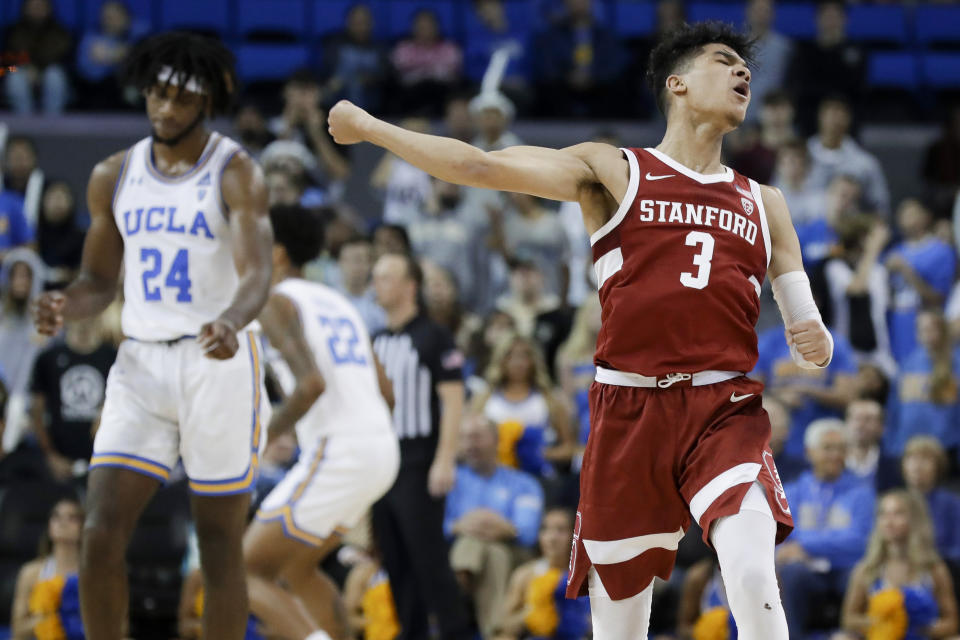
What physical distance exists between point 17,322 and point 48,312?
5913 mm

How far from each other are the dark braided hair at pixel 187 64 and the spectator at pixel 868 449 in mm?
5142

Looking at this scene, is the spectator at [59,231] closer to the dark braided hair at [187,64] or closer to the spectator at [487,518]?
the spectator at [487,518]

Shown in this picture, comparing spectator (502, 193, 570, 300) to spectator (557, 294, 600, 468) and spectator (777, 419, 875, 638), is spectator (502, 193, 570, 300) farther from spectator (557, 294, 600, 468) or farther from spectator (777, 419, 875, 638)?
spectator (777, 419, 875, 638)

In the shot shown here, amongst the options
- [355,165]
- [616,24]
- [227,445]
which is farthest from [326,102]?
[227,445]

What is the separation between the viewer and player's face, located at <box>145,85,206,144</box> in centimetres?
540

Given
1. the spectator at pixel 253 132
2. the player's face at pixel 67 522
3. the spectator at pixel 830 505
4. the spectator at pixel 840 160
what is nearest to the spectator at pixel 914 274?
the spectator at pixel 840 160

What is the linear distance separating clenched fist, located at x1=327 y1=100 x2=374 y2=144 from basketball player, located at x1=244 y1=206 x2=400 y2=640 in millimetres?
2225

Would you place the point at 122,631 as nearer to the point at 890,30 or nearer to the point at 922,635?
the point at 922,635

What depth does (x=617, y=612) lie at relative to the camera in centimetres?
460

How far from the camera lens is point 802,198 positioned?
11594 millimetres

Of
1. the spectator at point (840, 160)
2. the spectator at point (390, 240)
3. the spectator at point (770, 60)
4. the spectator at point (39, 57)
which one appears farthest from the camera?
the spectator at point (39, 57)

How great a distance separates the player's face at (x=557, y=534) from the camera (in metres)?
8.45

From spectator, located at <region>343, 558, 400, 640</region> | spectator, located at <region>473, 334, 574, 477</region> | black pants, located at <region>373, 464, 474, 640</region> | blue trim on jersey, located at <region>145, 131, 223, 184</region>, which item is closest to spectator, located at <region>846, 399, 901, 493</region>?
spectator, located at <region>473, 334, 574, 477</region>

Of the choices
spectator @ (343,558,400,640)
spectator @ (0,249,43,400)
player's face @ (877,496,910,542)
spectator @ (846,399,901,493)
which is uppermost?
spectator @ (0,249,43,400)
